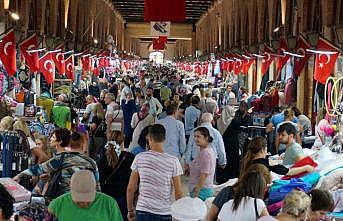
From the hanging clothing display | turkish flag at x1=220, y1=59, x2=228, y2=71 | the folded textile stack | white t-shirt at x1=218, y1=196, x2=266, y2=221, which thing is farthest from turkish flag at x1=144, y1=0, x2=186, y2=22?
turkish flag at x1=220, y1=59, x2=228, y2=71

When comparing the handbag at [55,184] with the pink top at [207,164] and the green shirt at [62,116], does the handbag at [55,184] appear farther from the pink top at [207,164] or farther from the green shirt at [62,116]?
the green shirt at [62,116]

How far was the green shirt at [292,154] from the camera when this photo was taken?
8516 mm

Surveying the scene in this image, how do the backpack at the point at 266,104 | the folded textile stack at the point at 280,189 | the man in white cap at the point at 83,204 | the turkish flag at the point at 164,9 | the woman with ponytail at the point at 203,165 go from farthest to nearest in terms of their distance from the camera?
1. the backpack at the point at 266,104
2. the turkish flag at the point at 164,9
3. the woman with ponytail at the point at 203,165
4. the folded textile stack at the point at 280,189
5. the man in white cap at the point at 83,204

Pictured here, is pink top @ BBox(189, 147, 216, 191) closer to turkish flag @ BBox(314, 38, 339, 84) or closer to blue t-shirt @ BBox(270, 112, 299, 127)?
blue t-shirt @ BBox(270, 112, 299, 127)

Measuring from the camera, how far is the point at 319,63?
12.7 meters

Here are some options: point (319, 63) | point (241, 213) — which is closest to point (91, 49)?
point (319, 63)

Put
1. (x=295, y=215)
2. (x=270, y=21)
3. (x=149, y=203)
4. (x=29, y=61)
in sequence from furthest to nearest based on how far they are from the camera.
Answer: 1. (x=270, y=21)
2. (x=29, y=61)
3. (x=149, y=203)
4. (x=295, y=215)

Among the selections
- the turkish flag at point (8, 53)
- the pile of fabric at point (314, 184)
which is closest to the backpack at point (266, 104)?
the turkish flag at point (8, 53)

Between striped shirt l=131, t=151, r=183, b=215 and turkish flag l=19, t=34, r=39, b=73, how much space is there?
8111 mm

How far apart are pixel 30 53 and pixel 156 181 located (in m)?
8.60

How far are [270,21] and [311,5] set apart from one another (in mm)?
4966

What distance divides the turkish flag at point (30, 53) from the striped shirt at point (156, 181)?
811 centimetres

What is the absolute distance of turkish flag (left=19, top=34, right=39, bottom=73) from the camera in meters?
14.4

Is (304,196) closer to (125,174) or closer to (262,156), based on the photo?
(262,156)
